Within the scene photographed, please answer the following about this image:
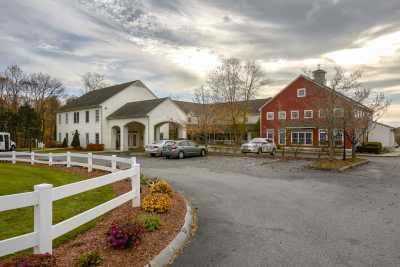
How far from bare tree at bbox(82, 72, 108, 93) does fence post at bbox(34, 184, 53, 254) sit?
57889 millimetres

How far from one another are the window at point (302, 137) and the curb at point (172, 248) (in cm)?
3340

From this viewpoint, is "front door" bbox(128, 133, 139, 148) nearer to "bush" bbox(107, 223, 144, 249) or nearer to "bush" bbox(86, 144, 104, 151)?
"bush" bbox(86, 144, 104, 151)

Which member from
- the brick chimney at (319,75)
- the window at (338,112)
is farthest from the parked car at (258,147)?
the brick chimney at (319,75)

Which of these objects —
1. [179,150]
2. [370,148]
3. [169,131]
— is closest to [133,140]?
[169,131]

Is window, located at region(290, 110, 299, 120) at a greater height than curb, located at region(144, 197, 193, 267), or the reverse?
window, located at region(290, 110, 299, 120)

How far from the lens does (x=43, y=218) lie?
11.4ft

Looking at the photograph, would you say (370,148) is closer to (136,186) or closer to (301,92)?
(301,92)

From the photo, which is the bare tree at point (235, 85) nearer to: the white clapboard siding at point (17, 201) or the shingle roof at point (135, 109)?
the shingle roof at point (135, 109)

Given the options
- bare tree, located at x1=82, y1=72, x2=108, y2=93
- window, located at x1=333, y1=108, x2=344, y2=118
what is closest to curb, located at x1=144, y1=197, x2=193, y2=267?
window, located at x1=333, y1=108, x2=344, y2=118

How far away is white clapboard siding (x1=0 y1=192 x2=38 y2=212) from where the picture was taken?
298 cm

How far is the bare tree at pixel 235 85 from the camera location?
41375 mm

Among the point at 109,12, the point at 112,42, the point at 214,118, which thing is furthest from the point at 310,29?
the point at 214,118

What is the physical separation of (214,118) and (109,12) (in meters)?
23.5

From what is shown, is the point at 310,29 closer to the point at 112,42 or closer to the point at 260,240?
the point at 112,42
